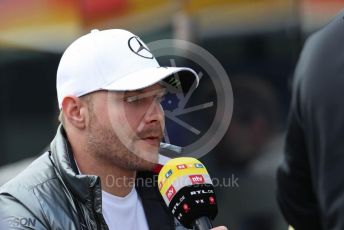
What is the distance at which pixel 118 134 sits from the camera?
3.65m

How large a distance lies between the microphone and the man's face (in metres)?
0.39

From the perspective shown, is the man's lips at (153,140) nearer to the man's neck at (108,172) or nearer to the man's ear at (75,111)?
the man's neck at (108,172)

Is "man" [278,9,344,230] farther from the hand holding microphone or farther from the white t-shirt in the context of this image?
the white t-shirt

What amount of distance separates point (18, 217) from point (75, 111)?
566mm

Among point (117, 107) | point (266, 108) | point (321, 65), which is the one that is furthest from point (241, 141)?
point (321, 65)

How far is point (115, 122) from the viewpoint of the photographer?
367 cm

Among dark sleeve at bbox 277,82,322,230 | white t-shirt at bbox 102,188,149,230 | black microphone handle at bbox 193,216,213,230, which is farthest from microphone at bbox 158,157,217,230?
white t-shirt at bbox 102,188,149,230

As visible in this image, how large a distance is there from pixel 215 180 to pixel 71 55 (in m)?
3.16

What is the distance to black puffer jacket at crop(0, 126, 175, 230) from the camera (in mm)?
3312

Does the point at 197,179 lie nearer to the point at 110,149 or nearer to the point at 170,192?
the point at 170,192

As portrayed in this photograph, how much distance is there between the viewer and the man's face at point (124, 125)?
3.65 metres

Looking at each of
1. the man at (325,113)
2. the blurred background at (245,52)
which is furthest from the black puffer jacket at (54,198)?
the blurred background at (245,52)

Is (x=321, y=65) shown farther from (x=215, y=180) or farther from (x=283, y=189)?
(x=215, y=180)

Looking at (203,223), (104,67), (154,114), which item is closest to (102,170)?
(154,114)
